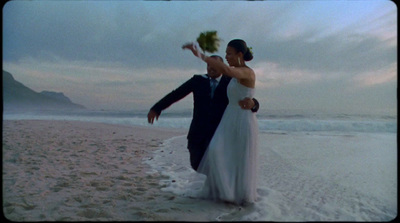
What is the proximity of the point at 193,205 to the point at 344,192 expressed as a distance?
6.79ft

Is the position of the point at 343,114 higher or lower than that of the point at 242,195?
higher

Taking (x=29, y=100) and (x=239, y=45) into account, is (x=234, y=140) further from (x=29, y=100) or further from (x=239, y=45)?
(x=29, y=100)

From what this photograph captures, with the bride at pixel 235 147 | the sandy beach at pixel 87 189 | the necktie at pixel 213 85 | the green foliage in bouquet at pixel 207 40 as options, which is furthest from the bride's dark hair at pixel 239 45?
the sandy beach at pixel 87 189

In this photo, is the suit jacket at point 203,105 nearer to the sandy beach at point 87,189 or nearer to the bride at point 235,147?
the bride at point 235,147

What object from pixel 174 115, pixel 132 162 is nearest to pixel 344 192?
pixel 132 162

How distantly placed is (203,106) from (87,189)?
2.01m

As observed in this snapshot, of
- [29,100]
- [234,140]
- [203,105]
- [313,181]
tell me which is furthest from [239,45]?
[29,100]

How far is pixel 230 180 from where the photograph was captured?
3.37 m

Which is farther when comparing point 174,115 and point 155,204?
point 174,115

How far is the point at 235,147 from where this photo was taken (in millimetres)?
3406

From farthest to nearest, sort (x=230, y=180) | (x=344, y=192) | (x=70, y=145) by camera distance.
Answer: (x=70, y=145) → (x=344, y=192) → (x=230, y=180)

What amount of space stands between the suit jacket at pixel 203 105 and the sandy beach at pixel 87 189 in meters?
0.76

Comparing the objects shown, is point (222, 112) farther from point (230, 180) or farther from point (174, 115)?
point (174, 115)

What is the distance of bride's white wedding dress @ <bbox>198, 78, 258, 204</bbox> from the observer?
3352mm
